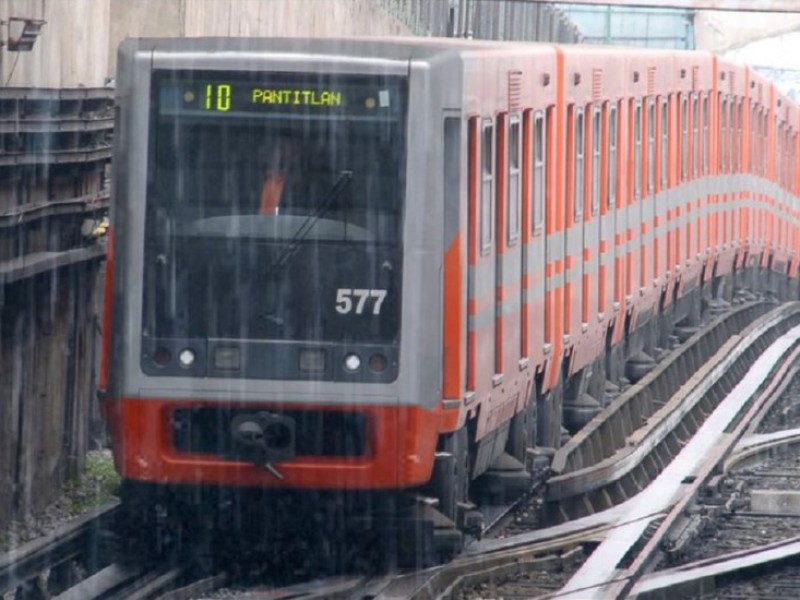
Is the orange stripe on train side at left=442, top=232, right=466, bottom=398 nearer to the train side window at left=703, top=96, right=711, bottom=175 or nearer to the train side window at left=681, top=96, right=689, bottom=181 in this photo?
the train side window at left=681, top=96, right=689, bottom=181

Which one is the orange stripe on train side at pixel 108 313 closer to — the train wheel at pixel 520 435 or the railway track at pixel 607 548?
the railway track at pixel 607 548

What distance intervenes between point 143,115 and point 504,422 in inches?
133

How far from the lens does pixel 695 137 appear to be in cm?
2331

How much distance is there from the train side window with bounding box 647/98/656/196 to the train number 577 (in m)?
9.27

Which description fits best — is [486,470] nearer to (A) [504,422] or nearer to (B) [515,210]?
(A) [504,422]

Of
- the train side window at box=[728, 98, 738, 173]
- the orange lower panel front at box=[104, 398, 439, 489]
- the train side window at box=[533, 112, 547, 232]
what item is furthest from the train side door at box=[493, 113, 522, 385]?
the train side window at box=[728, 98, 738, 173]

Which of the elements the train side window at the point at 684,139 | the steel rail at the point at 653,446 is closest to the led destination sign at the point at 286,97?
the steel rail at the point at 653,446

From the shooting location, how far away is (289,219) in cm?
1050

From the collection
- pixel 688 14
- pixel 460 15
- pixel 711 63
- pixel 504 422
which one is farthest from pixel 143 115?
pixel 688 14

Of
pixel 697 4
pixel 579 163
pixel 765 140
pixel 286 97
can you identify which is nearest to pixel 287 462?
pixel 286 97

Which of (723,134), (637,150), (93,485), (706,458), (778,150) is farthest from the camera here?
(778,150)

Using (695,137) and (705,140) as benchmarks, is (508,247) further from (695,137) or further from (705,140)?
(705,140)

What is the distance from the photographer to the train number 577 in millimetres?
10484

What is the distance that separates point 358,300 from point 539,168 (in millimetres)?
3291
